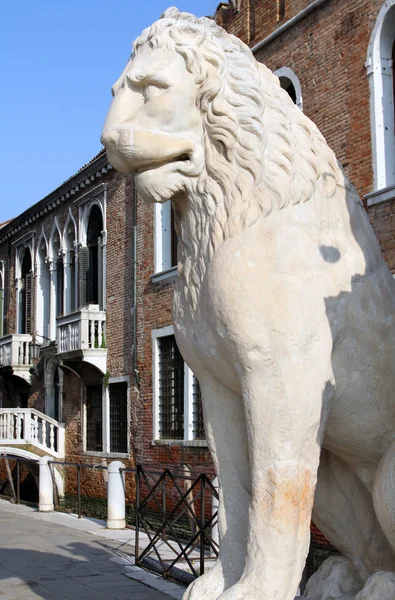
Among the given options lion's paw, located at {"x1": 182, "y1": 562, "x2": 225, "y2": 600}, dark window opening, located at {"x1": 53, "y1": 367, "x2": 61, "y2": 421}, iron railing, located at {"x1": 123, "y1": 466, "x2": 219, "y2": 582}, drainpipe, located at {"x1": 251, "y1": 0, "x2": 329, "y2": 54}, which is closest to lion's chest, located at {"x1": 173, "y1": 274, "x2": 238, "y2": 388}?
lion's paw, located at {"x1": 182, "y1": 562, "x2": 225, "y2": 600}

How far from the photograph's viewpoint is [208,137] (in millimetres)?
2969

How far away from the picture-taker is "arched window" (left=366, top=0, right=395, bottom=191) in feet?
32.0

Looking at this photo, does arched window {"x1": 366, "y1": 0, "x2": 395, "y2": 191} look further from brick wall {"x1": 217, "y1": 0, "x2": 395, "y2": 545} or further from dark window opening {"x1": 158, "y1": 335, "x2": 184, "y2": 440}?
dark window opening {"x1": 158, "y1": 335, "x2": 184, "y2": 440}

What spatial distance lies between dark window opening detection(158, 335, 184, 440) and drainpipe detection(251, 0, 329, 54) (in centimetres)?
522

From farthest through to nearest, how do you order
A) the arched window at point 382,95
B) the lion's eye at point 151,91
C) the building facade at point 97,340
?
the building facade at point 97,340 < the arched window at point 382,95 < the lion's eye at point 151,91

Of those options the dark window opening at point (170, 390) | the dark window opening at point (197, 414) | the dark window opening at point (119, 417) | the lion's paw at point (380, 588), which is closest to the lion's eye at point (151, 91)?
the lion's paw at point (380, 588)

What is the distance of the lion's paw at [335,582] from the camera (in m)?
3.21

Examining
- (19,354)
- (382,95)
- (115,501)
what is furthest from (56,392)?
(382,95)

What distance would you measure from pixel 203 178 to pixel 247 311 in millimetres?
527

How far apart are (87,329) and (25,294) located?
6.02 metres

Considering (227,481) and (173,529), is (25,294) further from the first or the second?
(227,481)

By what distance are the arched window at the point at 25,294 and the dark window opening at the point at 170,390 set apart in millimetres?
7726

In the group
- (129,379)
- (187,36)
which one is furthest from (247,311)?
(129,379)

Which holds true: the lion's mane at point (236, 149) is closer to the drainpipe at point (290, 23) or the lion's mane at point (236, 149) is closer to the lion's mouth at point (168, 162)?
the lion's mouth at point (168, 162)
